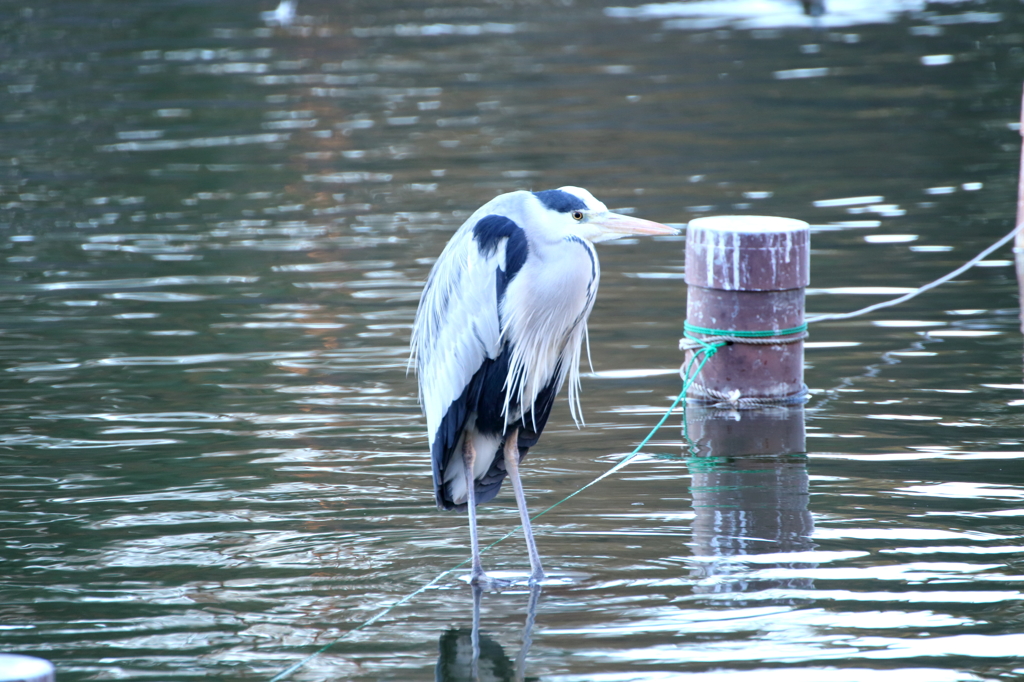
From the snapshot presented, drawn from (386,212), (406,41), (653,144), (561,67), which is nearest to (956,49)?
(561,67)

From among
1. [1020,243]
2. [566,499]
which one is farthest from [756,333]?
[1020,243]

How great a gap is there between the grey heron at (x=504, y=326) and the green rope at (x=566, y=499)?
0.24 m

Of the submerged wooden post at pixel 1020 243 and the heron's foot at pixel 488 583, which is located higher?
the submerged wooden post at pixel 1020 243

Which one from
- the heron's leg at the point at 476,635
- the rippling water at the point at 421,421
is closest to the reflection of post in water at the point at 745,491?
the rippling water at the point at 421,421

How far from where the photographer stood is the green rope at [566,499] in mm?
4355

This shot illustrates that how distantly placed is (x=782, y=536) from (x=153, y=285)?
20.8 ft

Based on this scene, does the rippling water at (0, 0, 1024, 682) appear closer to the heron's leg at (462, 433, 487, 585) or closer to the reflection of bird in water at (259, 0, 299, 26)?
the heron's leg at (462, 433, 487, 585)

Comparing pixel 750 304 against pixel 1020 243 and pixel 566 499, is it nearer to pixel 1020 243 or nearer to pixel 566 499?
pixel 566 499

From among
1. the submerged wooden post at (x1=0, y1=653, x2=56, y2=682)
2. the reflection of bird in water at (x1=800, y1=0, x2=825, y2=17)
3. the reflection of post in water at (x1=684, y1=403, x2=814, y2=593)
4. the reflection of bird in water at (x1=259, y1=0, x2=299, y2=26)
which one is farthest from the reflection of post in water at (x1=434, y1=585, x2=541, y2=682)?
the reflection of bird in water at (x1=259, y1=0, x2=299, y2=26)

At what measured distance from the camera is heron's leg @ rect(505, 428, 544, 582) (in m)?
4.85

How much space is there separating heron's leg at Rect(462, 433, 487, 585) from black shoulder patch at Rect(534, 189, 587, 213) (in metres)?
1.05

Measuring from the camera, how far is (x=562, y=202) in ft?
14.7

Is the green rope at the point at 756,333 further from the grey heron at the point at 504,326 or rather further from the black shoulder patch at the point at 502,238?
the black shoulder patch at the point at 502,238

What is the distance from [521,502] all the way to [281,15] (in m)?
25.0
